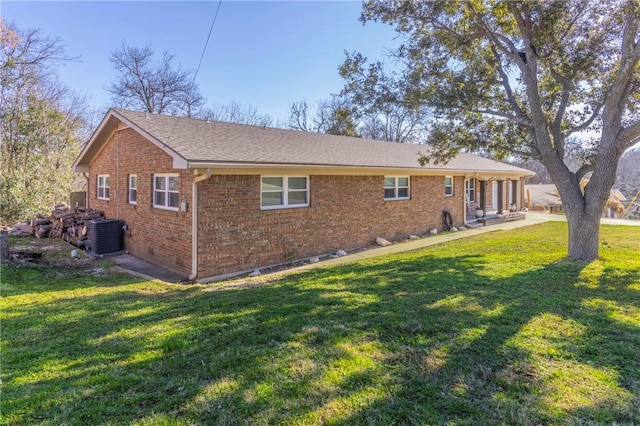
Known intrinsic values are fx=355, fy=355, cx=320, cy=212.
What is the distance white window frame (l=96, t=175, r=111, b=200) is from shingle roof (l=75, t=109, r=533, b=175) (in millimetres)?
1101

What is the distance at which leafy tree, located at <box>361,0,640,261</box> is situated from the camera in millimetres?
7797

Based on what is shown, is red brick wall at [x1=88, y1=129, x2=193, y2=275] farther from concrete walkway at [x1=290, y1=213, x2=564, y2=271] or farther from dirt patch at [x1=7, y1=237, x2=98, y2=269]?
concrete walkway at [x1=290, y1=213, x2=564, y2=271]

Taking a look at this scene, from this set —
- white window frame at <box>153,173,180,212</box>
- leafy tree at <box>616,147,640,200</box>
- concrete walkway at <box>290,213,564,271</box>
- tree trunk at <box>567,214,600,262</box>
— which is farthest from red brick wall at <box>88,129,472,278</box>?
leafy tree at <box>616,147,640,200</box>

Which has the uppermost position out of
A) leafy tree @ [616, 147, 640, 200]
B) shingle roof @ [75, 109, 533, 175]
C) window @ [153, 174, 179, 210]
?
leafy tree @ [616, 147, 640, 200]

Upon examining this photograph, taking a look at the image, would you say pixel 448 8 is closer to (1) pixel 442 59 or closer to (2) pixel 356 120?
(1) pixel 442 59

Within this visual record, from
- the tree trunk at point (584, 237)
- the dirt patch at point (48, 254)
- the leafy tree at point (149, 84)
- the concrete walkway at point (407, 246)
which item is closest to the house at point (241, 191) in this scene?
the concrete walkway at point (407, 246)

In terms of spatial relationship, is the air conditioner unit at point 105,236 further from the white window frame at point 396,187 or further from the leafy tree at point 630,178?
the leafy tree at point 630,178

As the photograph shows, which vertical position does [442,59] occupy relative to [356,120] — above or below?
above

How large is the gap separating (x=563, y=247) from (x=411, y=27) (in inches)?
293

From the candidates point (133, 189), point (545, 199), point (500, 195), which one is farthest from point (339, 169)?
point (545, 199)

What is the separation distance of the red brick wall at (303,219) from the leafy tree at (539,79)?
10.9 ft

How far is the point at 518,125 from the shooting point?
9602 mm

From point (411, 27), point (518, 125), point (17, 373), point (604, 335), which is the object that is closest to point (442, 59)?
point (411, 27)

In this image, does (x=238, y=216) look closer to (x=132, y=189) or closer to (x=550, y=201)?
(x=132, y=189)
